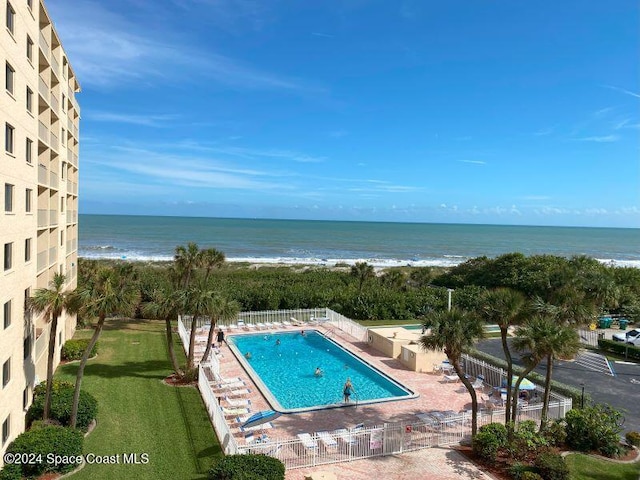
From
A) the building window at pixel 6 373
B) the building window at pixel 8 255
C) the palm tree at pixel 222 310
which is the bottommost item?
the building window at pixel 6 373

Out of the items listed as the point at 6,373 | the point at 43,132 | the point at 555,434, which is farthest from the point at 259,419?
the point at 43,132

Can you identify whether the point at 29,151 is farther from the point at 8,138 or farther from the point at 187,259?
the point at 187,259

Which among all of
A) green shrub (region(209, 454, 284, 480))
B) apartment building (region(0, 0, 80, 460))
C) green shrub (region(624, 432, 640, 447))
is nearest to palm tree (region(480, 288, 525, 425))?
→ green shrub (region(624, 432, 640, 447))

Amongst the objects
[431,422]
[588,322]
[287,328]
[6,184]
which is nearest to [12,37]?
[6,184]

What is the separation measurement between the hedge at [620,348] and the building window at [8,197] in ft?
107

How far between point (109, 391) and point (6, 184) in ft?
35.8

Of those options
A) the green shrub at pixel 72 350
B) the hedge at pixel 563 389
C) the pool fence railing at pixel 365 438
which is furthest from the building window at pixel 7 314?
the hedge at pixel 563 389

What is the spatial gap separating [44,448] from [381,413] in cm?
1243

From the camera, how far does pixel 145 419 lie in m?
17.4

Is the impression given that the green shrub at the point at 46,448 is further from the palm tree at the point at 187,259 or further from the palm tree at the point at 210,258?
the palm tree at the point at 210,258

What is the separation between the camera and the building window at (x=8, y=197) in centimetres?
1334

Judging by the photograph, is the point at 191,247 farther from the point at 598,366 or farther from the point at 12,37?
the point at 598,366

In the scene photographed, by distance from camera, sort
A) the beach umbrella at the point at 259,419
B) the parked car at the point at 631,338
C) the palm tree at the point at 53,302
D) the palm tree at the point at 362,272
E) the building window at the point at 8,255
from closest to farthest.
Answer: the building window at the point at 8,255, the palm tree at the point at 53,302, the beach umbrella at the point at 259,419, the parked car at the point at 631,338, the palm tree at the point at 362,272

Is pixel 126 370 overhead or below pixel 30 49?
below
